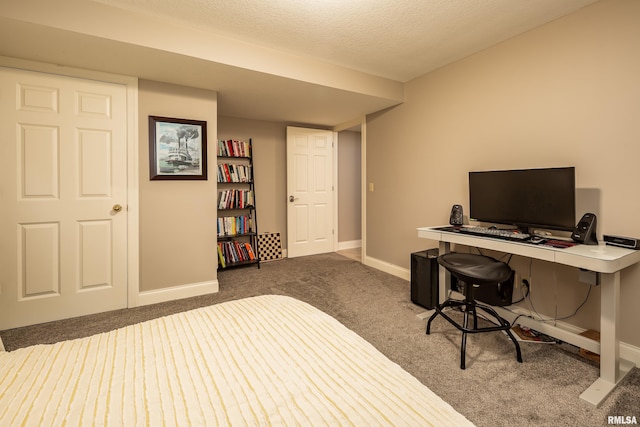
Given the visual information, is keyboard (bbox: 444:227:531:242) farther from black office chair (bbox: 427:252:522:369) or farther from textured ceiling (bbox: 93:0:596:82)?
textured ceiling (bbox: 93:0:596:82)

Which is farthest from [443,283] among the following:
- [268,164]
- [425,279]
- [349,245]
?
[268,164]

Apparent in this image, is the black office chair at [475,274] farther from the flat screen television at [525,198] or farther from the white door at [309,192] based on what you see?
the white door at [309,192]

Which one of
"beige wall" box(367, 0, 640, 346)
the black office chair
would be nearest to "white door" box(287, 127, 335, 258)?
"beige wall" box(367, 0, 640, 346)

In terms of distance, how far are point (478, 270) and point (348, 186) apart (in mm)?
3742

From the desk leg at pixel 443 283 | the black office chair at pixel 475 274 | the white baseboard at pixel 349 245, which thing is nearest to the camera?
the black office chair at pixel 475 274

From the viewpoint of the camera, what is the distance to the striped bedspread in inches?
23.8

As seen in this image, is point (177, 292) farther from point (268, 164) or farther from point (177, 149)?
point (268, 164)

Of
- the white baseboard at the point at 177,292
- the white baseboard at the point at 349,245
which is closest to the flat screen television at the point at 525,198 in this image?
the white baseboard at the point at 177,292

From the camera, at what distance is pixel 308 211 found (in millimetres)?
4895

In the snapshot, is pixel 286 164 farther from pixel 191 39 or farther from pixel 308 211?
pixel 191 39

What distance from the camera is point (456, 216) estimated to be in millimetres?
2801

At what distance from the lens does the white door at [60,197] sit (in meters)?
2.36

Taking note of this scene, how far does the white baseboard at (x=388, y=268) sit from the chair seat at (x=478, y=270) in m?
1.43

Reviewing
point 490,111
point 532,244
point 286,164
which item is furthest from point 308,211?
point 532,244
